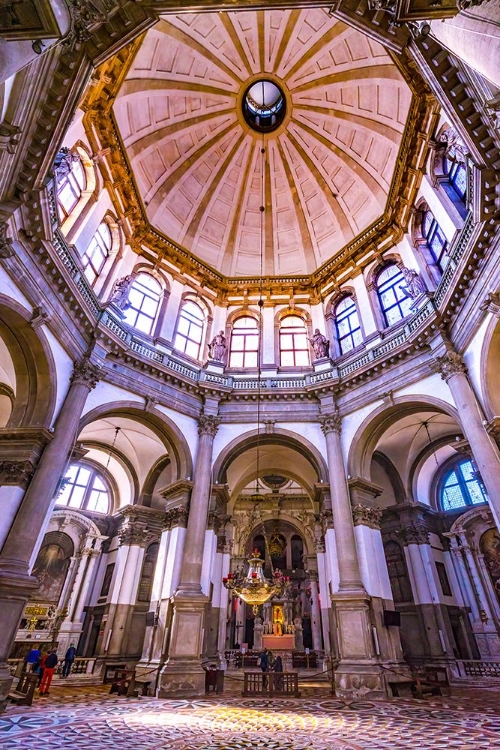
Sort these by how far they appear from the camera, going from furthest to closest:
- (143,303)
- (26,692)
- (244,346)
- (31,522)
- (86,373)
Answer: (244,346), (143,303), (86,373), (31,522), (26,692)

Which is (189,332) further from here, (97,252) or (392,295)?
(392,295)

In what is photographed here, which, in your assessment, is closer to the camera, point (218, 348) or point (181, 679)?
point (181, 679)

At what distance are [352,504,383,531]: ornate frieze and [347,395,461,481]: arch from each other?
3.61 ft

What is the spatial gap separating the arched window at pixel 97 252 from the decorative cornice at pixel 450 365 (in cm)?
1261

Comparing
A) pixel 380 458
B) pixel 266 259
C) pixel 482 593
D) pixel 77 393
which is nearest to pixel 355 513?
pixel 380 458

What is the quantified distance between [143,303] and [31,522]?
10.5 meters

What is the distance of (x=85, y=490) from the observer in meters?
19.7

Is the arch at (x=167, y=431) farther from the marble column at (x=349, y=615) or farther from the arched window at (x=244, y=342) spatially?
the marble column at (x=349, y=615)

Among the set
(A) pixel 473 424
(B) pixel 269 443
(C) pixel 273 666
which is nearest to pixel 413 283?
(A) pixel 473 424

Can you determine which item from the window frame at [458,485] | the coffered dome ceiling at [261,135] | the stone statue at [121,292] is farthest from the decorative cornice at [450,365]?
the stone statue at [121,292]

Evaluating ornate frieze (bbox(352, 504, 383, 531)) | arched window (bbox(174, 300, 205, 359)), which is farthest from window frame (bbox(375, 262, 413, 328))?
arched window (bbox(174, 300, 205, 359))

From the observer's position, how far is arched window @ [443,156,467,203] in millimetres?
12912

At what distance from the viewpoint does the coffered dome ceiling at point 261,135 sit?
1661 centimetres

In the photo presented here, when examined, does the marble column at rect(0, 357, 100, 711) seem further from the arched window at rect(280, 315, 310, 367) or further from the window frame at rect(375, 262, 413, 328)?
the window frame at rect(375, 262, 413, 328)
